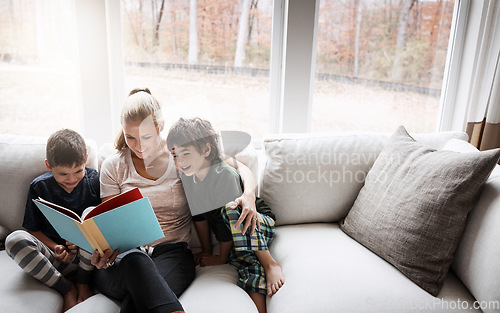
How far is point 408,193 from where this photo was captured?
4.58 feet

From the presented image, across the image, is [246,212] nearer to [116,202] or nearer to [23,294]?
[116,202]

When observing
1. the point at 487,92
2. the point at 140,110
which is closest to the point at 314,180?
the point at 140,110

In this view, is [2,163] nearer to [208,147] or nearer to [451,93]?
[208,147]

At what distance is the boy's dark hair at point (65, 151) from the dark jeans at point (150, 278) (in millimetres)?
397

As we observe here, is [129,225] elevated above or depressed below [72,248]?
above

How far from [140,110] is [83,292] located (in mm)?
694

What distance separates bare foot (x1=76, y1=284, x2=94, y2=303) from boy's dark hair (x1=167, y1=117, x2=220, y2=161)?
0.59 m

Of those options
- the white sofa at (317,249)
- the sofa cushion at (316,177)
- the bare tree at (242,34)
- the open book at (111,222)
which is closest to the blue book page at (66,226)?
the open book at (111,222)

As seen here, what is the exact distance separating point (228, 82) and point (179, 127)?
81 cm

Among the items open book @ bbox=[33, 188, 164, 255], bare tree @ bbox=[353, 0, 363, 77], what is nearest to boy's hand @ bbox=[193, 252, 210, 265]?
open book @ bbox=[33, 188, 164, 255]

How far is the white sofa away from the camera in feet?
4.03

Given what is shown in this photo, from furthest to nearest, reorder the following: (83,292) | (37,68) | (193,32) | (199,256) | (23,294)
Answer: (193,32) < (37,68) < (199,256) < (83,292) < (23,294)

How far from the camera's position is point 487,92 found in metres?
2.16

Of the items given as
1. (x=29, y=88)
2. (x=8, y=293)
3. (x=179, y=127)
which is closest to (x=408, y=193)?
(x=179, y=127)
